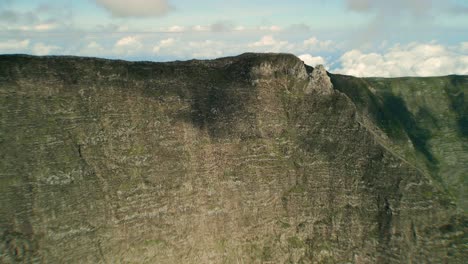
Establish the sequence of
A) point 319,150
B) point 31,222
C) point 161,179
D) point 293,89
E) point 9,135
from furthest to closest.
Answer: point 293,89 < point 319,150 < point 161,179 < point 9,135 < point 31,222

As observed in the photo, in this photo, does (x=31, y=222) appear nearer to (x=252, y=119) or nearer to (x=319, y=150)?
(x=252, y=119)

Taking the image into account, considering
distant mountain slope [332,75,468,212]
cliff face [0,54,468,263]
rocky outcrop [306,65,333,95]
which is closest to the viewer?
cliff face [0,54,468,263]

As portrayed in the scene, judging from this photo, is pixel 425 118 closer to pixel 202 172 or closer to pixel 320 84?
pixel 320 84

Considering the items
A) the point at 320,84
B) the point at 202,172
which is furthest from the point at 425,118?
the point at 202,172

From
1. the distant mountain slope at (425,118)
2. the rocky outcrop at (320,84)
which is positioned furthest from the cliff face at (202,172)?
the distant mountain slope at (425,118)

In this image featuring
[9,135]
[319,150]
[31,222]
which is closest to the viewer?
[31,222]

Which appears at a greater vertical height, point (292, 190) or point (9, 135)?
point (9, 135)

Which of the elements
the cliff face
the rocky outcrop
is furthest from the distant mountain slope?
the cliff face

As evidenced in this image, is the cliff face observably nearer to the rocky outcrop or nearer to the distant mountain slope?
the rocky outcrop

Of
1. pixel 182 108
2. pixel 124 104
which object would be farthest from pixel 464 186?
pixel 124 104
